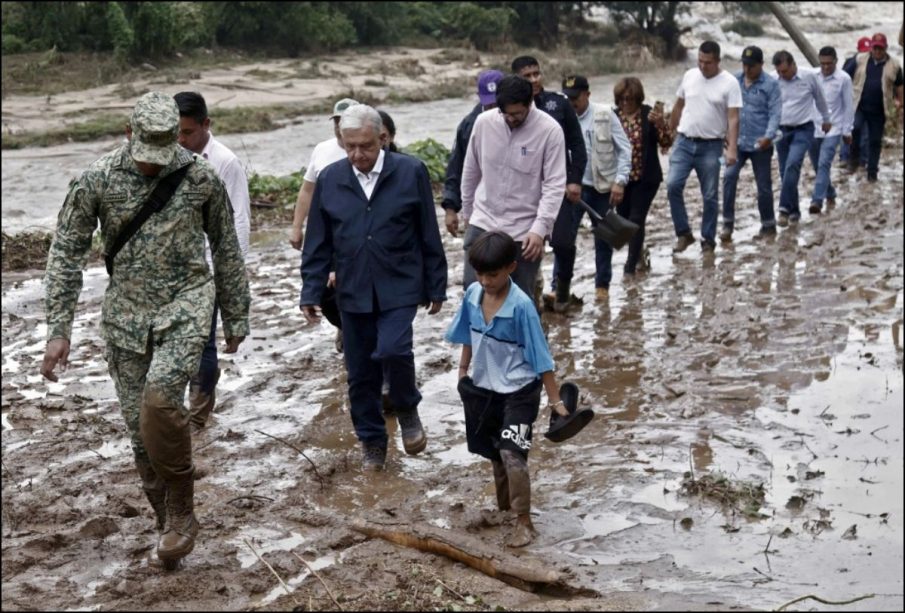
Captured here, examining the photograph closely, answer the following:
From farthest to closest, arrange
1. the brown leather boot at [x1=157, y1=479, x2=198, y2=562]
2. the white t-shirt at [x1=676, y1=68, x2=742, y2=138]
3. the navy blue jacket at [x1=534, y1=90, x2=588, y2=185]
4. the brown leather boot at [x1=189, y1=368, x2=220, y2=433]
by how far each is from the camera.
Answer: the white t-shirt at [x1=676, y1=68, x2=742, y2=138] → the navy blue jacket at [x1=534, y1=90, x2=588, y2=185] → the brown leather boot at [x1=189, y1=368, x2=220, y2=433] → the brown leather boot at [x1=157, y1=479, x2=198, y2=562]

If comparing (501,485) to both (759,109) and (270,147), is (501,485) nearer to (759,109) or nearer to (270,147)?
(759,109)

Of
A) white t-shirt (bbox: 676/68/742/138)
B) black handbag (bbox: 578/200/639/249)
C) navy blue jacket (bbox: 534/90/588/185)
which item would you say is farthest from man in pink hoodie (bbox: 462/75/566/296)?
white t-shirt (bbox: 676/68/742/138)

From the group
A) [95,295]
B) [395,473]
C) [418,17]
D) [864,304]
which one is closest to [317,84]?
[418,17]

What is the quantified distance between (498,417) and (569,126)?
332cm

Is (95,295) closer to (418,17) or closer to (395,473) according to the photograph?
(395,473)

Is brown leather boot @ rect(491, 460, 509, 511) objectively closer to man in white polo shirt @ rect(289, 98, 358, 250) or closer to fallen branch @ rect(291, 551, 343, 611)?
fallen branch @ rect(291, 551, 343, 611)

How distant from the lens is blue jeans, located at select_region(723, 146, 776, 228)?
12.6 metres

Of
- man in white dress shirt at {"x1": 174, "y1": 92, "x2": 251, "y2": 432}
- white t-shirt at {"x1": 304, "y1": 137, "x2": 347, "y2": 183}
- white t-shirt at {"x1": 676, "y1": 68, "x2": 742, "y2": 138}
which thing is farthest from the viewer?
white t-shirt at {"x1": 676, "y1": 68, "x2": 742, "y2": 138}

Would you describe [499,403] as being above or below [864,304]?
above

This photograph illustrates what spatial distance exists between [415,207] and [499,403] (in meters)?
1.25

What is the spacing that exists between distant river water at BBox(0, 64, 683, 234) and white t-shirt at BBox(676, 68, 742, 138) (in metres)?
6.72

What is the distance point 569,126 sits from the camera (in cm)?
862

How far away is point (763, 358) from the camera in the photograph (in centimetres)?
866

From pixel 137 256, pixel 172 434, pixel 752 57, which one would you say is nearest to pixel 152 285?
pixel 137 256
